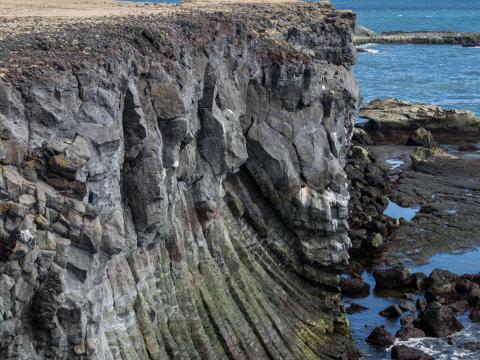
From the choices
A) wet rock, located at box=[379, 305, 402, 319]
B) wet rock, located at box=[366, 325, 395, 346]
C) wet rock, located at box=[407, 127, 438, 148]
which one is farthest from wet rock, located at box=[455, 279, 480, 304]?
wet rock, located at box=[407, 127, 438, 148]

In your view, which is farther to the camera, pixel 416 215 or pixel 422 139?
pixel 422 139

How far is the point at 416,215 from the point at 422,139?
59.8 ft

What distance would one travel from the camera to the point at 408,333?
121 ft

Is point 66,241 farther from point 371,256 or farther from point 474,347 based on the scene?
point 371,256

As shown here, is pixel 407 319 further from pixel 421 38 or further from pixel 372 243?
pixel 421 38

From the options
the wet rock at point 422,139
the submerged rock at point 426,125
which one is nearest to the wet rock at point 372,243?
the wet rock at point 422,139

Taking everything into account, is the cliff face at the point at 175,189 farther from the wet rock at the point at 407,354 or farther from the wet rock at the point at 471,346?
the wet rock at the point at 471,346

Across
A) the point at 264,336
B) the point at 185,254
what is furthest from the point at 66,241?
the point at 264,336

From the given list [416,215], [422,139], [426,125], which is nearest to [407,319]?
[416,215]

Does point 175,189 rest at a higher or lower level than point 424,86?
higher

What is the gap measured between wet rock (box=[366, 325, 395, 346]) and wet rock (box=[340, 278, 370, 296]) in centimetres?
516

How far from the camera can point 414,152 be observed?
217 feet

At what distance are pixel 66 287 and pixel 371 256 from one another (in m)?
29.8

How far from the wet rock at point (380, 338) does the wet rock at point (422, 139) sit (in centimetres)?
3533
